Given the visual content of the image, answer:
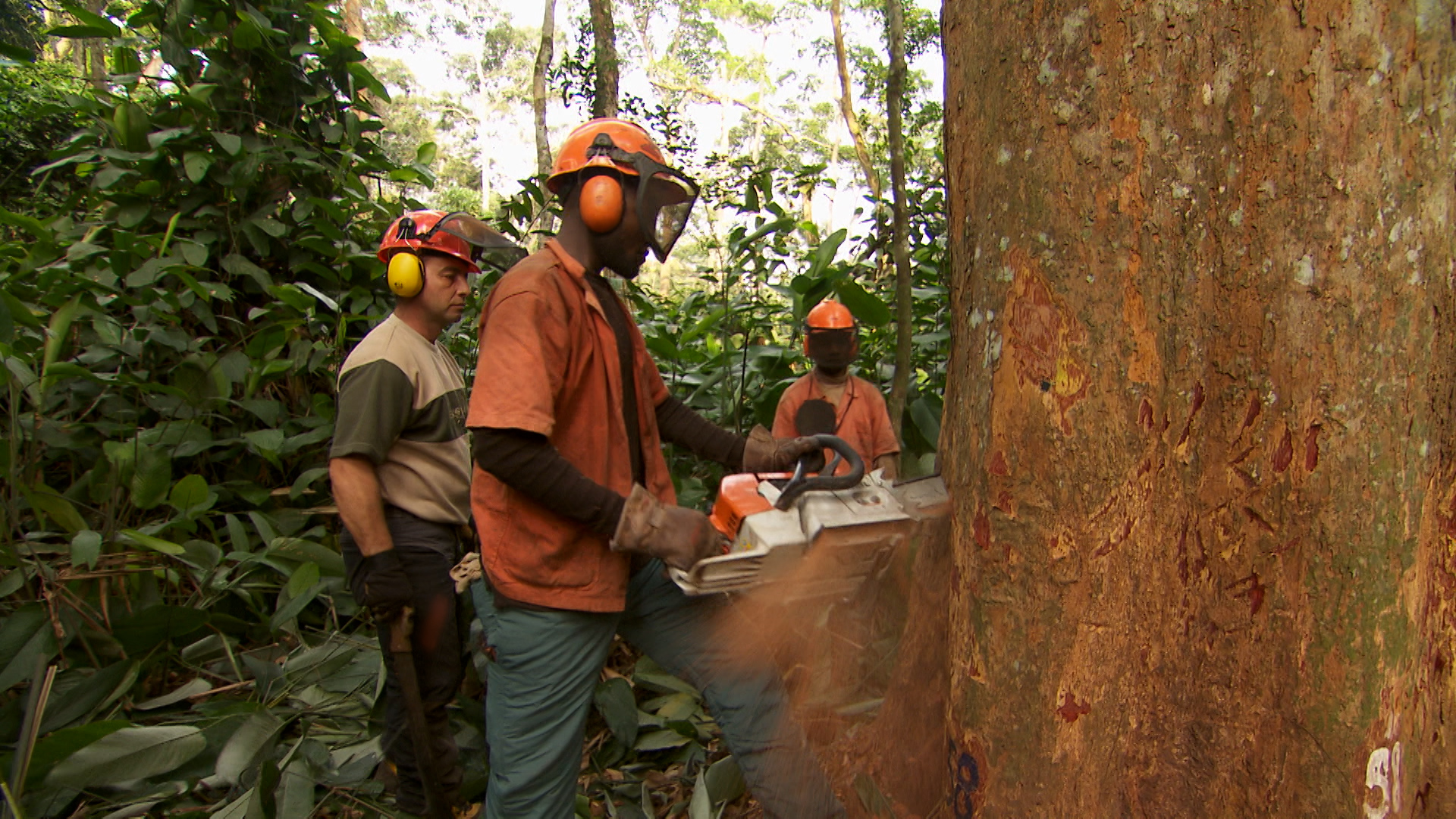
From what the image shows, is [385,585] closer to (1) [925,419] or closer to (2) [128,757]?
(2) [128,757]

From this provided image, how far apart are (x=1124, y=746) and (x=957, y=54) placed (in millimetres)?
1165

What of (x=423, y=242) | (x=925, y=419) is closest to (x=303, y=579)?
(x=423, y=242)

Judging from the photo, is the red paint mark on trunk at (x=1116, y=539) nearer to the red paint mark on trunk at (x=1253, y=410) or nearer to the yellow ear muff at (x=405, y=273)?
the red paint mark on trunk at (x=1253, y=410)

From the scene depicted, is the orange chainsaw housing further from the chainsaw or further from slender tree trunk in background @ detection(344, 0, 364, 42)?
slender tree trunk in background @ detection(344, 0, 364, 42)

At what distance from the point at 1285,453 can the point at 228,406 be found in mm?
4392

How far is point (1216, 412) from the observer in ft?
3.77

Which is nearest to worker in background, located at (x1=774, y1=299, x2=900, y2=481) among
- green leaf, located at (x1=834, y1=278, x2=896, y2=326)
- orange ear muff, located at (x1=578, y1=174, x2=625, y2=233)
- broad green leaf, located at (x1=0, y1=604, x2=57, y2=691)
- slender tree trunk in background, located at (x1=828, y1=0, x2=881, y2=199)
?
green leaf, located at (x1=834, y1=278, x2=896, y2=326)

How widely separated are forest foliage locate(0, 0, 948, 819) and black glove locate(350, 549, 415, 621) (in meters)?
0.56

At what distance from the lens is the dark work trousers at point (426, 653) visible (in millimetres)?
2523

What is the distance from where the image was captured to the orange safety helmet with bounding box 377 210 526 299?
262 centimetres

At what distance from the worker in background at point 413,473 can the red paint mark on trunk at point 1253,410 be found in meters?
2.14

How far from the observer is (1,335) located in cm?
277

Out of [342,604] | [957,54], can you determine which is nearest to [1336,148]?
[957,54]

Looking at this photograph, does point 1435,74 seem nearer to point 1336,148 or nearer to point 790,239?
point 1336,148
